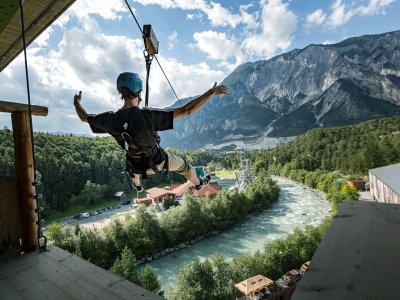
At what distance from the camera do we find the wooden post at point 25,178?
8.74ft

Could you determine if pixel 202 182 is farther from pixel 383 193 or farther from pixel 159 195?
pixel 159 195

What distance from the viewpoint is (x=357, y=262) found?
3.41 ft

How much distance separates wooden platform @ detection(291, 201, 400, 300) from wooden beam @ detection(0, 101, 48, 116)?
284 centimetres

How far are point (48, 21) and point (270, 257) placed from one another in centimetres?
1635

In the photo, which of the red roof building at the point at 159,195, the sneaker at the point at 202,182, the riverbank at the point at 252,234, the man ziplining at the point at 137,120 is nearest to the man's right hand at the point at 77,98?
the man ziplining at the point at 137,120

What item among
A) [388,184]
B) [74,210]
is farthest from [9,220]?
[74,210]

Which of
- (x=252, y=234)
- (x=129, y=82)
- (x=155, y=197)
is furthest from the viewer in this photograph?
(x=155, y=197)

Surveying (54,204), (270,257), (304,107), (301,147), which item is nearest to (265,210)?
(270,257)

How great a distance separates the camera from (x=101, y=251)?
20.3 meters

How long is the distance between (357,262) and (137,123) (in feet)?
6.04

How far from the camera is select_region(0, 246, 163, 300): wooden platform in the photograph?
5.14 feet

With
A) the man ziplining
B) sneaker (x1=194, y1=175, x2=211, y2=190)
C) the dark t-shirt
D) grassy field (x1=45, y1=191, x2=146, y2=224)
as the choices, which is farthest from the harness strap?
grassy field (x1=45, y1=191, x2=146, y2=224)

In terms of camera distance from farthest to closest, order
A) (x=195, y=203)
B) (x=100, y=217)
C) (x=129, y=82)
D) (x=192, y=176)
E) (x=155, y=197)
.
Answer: (x=155, y=197) < (x=100, y=217) < (x=195, y=203) < (x=192, y=176) < (x=129, y=82)

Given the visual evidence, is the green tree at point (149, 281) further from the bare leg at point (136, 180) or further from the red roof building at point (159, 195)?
the red roof building at point (159, 195)
